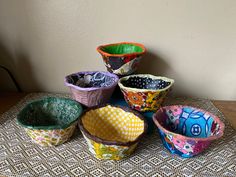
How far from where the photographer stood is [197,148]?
523mm

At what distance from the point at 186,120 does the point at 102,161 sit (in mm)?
256

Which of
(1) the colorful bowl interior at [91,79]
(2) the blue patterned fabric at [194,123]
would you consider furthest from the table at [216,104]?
(1) the colorful bowl interior at [91,79]

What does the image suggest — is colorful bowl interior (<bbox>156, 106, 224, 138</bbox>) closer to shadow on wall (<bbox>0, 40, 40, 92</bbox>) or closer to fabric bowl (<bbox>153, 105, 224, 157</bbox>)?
fabric bowl (<bbox>153, 105, 224, 157</bbox>)

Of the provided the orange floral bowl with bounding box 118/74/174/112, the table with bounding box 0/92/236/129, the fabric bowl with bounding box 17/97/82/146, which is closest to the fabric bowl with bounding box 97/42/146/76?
the orange floral bowl with bounding box 118/74/174/112

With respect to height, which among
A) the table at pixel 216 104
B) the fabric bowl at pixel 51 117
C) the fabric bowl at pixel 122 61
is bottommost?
the table at pixel 216 104

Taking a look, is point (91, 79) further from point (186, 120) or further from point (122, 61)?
point (186, 120)

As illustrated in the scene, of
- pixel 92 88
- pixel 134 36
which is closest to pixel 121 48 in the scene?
pixel 134 36

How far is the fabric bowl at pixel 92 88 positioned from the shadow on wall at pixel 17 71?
11.1 inches

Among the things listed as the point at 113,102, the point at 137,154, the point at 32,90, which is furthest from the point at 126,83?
the point at 32,90

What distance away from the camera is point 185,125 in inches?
24.8

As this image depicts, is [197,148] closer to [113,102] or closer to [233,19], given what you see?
[113,102]

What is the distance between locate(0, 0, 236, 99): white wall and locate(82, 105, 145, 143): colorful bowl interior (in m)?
→ 0.27

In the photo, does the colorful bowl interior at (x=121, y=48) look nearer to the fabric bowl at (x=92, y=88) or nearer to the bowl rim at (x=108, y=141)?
the fabric bowl at (x=92, y=88)

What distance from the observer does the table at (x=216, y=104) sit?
746mm
